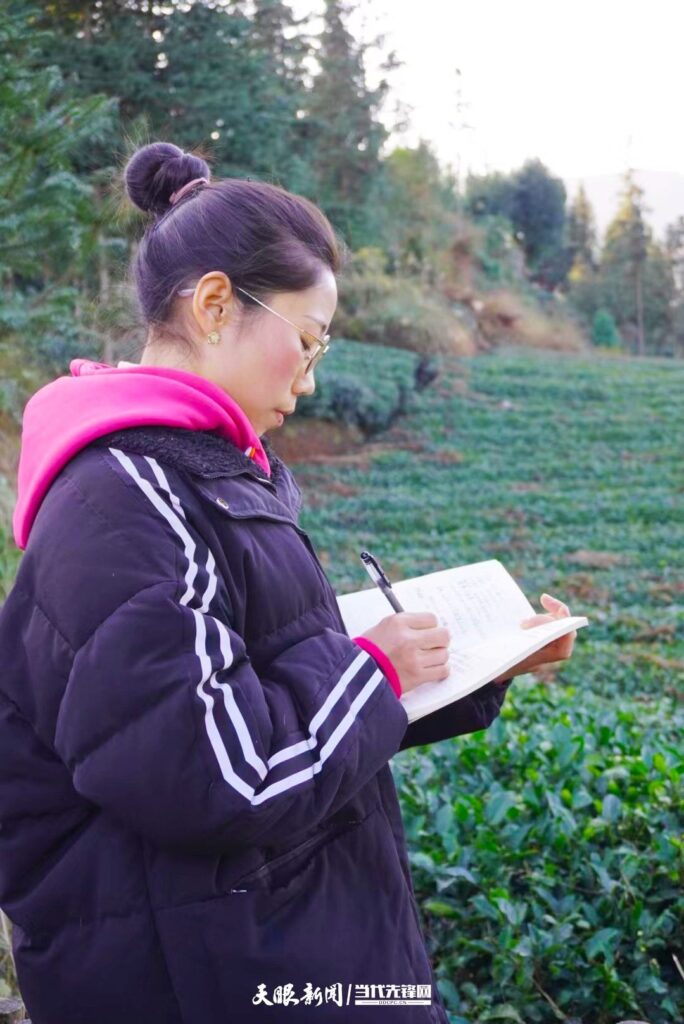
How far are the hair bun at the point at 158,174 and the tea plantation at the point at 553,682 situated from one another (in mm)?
1555

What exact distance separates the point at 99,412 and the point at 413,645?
449 millimetres

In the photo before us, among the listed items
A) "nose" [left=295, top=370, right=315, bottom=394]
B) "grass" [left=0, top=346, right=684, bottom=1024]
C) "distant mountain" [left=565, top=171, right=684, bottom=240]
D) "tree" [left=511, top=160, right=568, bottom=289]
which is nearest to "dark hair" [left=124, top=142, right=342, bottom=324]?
"nose" [left=295, top=370, right=315, bottom=394]

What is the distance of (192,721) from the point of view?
947 millimetres

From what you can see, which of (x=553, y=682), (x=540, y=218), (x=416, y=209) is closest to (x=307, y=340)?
(x=553, y=682)

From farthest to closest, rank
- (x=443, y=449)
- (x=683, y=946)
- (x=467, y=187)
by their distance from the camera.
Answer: (x=467, y=187) < (x=443, y=449) < (x=683, y=946)

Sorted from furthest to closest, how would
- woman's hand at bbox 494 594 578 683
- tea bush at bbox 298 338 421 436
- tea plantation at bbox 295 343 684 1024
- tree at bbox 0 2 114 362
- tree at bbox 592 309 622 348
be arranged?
tree at bbox 592 309 622 348 < tea bush at bbox 298 338 421 436 < tree at bbox 0 2 114 362 < tea plantation at bbox 295 343 684 1024 < woman's hand at bbox 494 594 578 683

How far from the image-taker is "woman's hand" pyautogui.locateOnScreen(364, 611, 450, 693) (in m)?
1.21

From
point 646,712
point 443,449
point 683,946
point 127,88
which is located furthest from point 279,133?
point 683,946

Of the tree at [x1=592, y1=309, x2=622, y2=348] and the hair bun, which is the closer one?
the hair bun

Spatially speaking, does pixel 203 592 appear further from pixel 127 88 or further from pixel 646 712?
pixel 127 88

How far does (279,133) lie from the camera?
29.9 feet

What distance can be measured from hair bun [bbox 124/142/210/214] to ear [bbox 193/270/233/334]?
9.6 inches

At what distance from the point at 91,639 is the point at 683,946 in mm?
1658

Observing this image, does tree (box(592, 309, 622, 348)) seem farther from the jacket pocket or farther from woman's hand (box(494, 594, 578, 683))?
the jacket pocket
